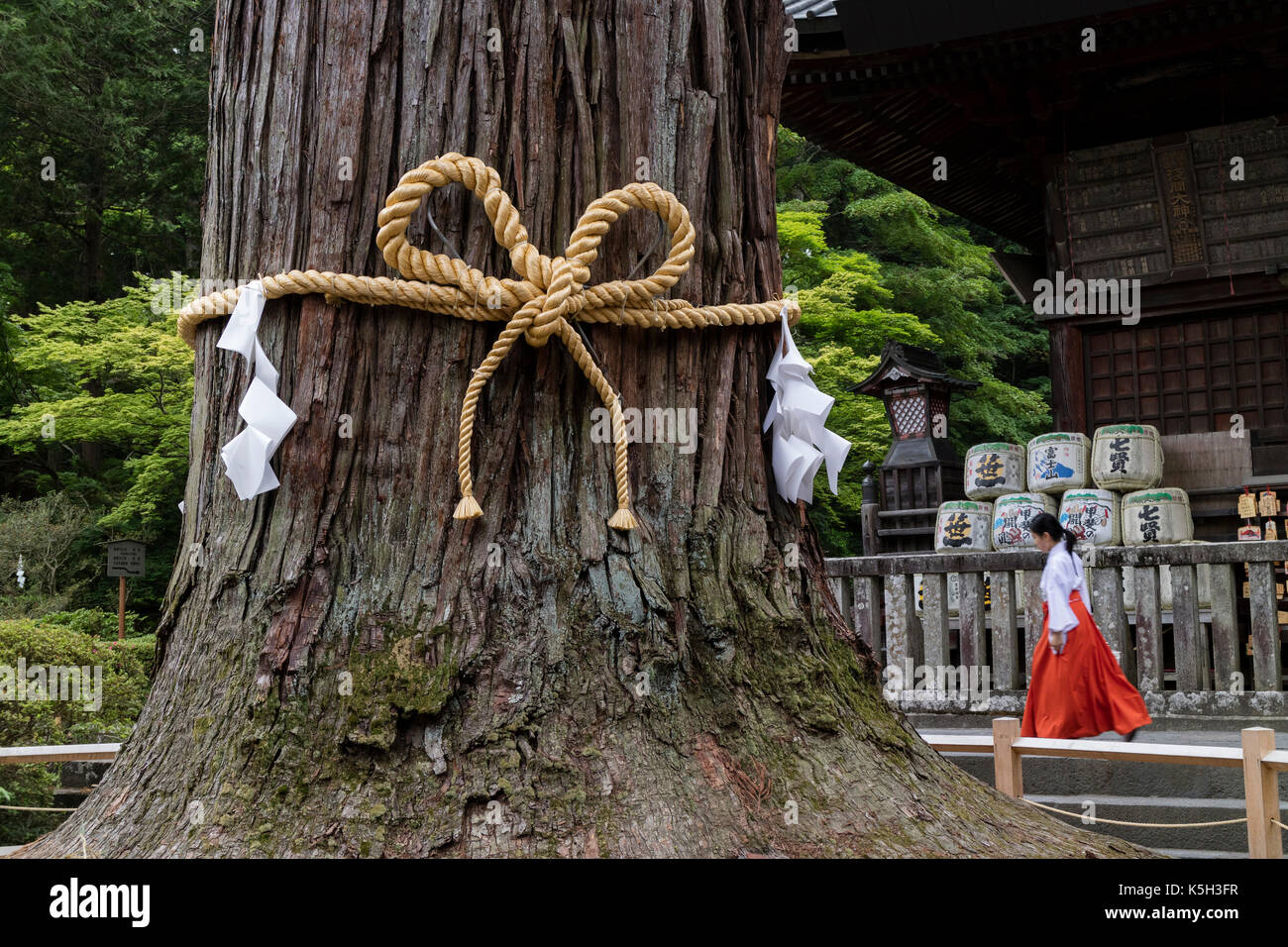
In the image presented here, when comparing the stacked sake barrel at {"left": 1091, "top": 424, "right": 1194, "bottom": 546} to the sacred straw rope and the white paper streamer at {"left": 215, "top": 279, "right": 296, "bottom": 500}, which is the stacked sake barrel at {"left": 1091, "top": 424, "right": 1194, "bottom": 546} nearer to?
the sacred straw rope

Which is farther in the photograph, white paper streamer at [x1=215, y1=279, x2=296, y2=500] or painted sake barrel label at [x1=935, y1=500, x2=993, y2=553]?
painted sake barrel label at [x1=935, y1=500, x2=993, y2=553]

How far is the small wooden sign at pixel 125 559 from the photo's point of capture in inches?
439

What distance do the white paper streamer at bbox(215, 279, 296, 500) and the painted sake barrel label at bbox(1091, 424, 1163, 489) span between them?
27.6 feet

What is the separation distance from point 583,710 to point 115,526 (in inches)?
614

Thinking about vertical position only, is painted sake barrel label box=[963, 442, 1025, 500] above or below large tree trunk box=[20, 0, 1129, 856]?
above

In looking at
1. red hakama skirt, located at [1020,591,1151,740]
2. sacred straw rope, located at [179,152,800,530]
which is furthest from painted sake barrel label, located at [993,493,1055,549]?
sacred straw rope, located at [179,152,800,530]

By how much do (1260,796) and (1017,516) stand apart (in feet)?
19.7

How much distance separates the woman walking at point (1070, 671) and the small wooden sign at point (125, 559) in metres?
9.25

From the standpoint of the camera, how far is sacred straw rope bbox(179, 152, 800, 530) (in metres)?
1.76

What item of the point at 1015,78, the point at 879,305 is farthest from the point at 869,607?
the point at 879,305

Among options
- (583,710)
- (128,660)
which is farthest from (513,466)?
(128,660)

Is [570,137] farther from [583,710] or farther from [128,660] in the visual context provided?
[128,660]

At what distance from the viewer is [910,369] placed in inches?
450

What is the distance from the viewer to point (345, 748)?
63.7 inches
